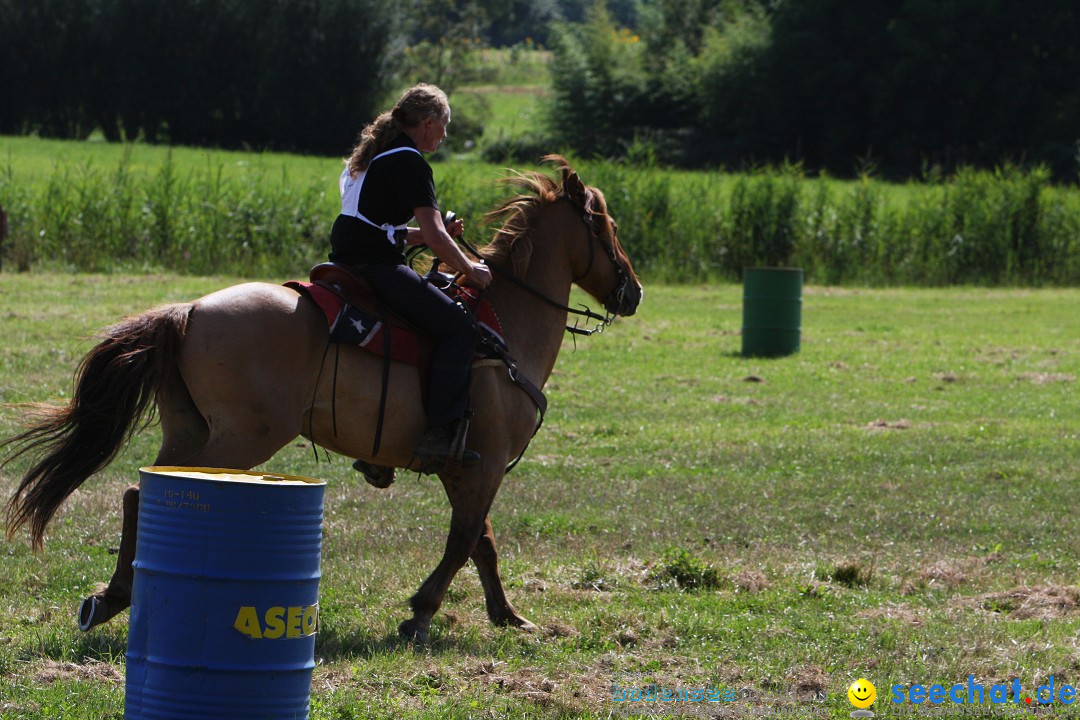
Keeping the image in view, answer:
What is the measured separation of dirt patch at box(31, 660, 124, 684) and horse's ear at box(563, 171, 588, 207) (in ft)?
11.9

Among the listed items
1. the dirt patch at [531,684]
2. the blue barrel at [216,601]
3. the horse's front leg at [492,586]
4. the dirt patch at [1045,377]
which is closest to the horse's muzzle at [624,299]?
the horse's front leg at [492,586]

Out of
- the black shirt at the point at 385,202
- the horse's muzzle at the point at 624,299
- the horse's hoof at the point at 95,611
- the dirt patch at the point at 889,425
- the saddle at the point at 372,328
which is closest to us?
Result: the horse's hoof at the point at 95,611

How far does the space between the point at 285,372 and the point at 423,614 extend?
56.6 inches

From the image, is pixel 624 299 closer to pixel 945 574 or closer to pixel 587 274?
pixel 587 274

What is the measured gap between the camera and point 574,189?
735cm

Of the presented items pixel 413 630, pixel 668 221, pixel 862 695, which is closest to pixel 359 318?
pixel 413 630

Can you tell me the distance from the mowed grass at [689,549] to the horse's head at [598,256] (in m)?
1.59

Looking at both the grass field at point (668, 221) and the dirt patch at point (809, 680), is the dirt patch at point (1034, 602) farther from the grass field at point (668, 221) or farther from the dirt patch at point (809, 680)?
the grass field at point (668, 221)

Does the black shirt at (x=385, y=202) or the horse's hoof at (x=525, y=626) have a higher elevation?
the black shirt at (x=385, y=202)

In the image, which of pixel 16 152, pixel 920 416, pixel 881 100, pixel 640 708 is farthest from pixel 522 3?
pixel 640 708

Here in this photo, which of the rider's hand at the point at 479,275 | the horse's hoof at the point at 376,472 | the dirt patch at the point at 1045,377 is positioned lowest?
the dirt patch at the point at 1045,377

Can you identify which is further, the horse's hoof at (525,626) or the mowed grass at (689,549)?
the horse's hoof at (525,626)

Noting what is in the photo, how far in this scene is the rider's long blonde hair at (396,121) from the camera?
616 cm

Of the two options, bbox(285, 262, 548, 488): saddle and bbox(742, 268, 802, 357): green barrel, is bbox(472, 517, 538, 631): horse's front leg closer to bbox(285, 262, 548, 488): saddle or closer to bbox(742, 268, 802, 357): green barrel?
bbox(285, 262, 548, 488): saddle
